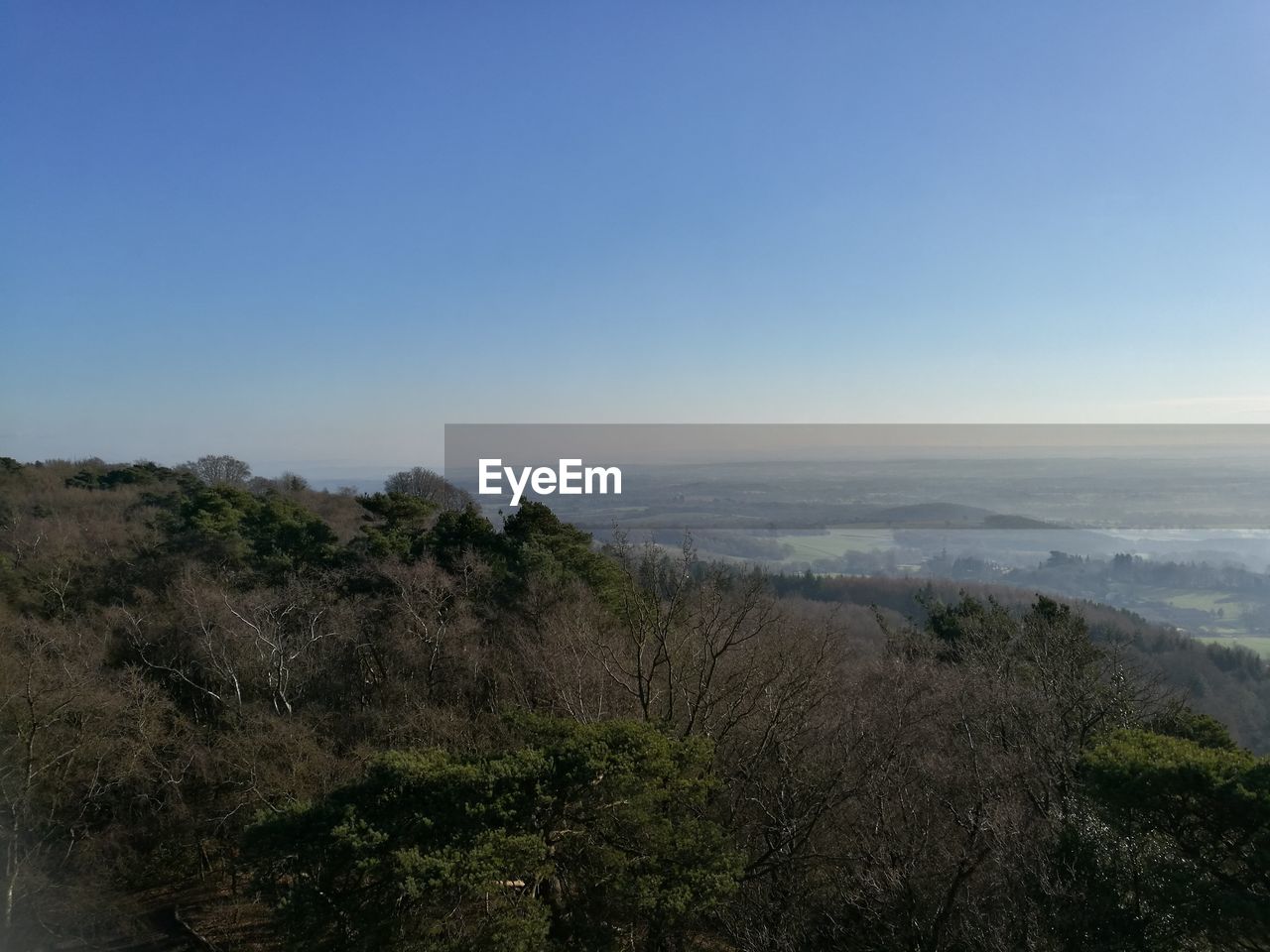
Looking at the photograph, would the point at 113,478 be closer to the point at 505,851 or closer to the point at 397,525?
the point at 397,525

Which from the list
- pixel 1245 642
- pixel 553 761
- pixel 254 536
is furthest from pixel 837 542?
pixel 553 761

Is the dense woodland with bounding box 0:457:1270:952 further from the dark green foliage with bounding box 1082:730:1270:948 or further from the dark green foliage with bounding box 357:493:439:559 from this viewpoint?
the dark green foliage with bounding box 357:493:439:559

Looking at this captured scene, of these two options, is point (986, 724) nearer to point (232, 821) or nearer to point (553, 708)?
point (553, 708)

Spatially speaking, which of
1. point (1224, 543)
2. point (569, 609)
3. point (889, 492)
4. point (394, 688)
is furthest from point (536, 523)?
point (1224, 543)

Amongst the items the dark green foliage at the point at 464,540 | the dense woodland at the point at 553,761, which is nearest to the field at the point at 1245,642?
the dense woodland at the point at 553,761

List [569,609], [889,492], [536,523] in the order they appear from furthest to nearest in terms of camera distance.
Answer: [889,492] < [536,523] < [569,609]
